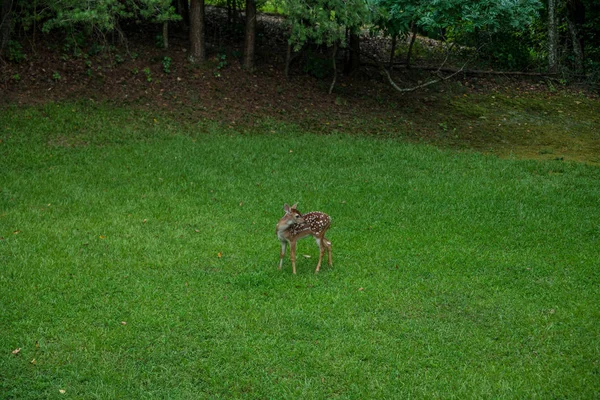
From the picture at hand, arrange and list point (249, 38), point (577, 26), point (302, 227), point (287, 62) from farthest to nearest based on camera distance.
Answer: point (577, 26) → point (287, 62) → point (249, 38) → point (302, 227)

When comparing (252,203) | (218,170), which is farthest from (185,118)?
(252,203)

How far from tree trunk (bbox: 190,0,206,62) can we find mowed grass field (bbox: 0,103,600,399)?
376cm

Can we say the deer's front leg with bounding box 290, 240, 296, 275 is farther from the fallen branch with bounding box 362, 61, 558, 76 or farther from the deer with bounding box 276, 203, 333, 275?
the fallen branch with bounding box 362, 61, 558, 76

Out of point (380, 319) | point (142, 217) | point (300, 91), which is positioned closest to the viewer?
point (380, 319)

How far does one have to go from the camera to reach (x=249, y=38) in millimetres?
16844

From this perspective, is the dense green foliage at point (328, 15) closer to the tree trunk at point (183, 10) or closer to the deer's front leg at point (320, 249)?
the tree trunk at point (183, 10)

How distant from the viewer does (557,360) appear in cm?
612

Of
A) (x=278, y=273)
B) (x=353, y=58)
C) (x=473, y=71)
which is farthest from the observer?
(x=473, y=71)

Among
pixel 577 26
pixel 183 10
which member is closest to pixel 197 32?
pixel 183 10

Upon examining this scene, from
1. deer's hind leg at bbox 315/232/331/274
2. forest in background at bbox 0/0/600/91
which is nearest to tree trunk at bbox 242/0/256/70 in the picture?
forest in background at bbox 0/0/600/91

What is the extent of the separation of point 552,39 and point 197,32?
11157mm

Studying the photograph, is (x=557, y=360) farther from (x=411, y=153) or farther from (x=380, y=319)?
(x=411, y=153)

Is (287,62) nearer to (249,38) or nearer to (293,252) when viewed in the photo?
(249,38)

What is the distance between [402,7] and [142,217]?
317 inches
